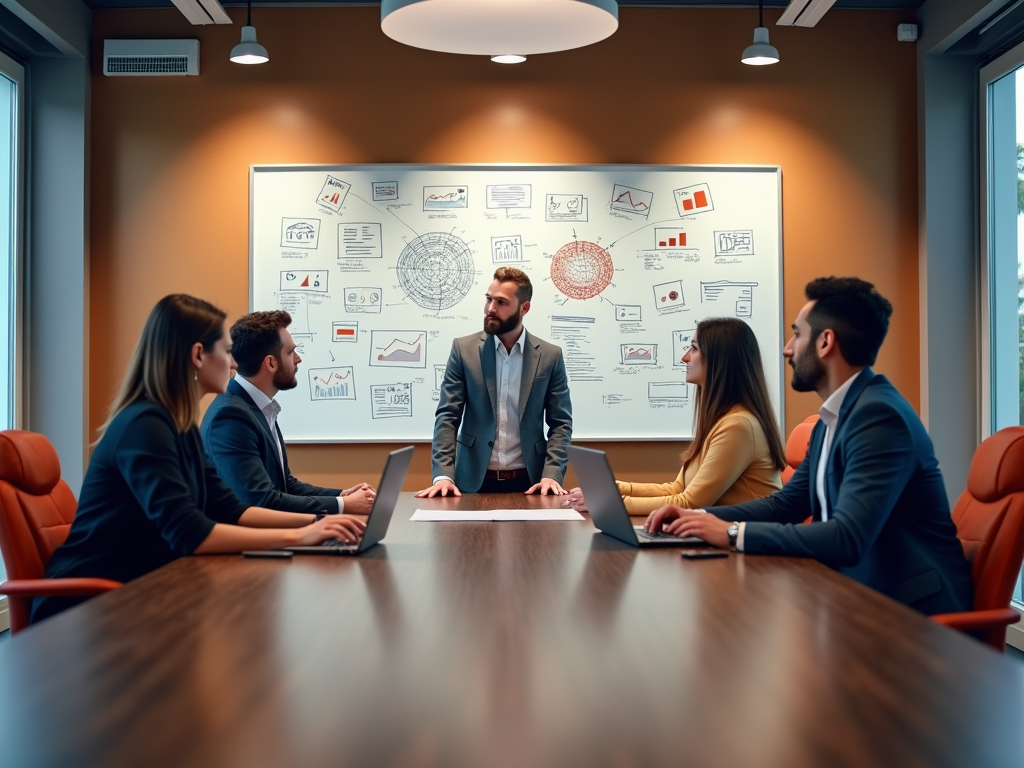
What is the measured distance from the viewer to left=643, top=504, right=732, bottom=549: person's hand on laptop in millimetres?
2033

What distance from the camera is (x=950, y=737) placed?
34.8 inches

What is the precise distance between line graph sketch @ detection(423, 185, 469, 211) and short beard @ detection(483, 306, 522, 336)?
3.76ft

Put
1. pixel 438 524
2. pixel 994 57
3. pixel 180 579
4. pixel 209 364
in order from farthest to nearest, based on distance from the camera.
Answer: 1. pixel 994 57
2. pixel 438 524
3. pixel 209 364
4. pixel 180 579

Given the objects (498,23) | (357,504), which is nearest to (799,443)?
(357,504)

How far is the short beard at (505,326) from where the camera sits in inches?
154

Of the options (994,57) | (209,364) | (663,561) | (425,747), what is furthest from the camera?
(994,57)

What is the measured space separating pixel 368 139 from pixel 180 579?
3.60 metres

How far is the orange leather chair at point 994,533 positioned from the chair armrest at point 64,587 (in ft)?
5.88

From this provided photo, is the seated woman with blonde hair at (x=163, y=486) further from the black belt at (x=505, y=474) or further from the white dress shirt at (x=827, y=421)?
the black belt at (x=505, y=474)

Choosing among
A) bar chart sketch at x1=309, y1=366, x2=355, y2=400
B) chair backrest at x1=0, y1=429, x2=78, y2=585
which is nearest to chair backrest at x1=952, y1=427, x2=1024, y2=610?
chair backrest at x1=0, y1=429, x2=78, y2=585

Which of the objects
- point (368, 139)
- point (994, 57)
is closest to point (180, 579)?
point (368, 139)

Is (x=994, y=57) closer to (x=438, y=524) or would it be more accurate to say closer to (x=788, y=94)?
(x=788, y=94)

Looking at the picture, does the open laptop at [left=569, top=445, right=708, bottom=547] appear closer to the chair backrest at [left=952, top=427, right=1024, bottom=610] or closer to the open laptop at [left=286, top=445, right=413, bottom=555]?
the open laptop at [left=286, top=445, right=413, bottom=555]

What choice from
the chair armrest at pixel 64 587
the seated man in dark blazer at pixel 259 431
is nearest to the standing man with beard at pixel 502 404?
the seated man in dark blazer at pixel 259 431
